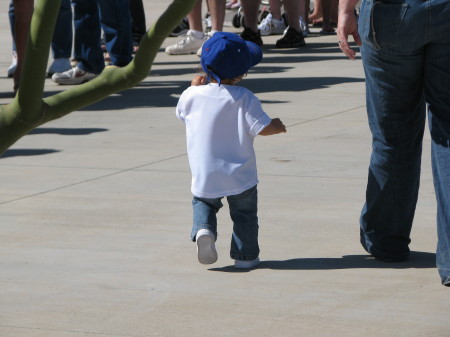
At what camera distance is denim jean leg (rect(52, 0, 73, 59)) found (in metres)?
10.5

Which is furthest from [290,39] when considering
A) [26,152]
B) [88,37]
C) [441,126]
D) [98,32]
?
[441,126]

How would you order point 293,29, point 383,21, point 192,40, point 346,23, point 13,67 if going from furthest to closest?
1. point 293,29
2. point 192,40
3. point 13,67
4. point 346,23
5. point 383,21

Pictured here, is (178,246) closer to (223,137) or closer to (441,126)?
(223,137)

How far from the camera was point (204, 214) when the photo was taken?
4617 millimetres

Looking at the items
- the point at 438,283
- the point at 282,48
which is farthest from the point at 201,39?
the point at 438,283

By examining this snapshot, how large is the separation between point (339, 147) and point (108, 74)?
5.25 meters

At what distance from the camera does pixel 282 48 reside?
46.0ft

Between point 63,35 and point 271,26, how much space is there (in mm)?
5821

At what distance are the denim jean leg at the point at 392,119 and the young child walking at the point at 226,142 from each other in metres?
0.42

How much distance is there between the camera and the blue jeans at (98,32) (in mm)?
10234

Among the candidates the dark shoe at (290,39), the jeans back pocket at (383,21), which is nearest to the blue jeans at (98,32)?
the dark shoe at (290,39)

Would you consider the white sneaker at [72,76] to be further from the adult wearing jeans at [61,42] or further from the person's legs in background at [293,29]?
the person's legs in background at [293,29]

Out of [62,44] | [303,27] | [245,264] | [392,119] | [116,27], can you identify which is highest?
[392,119]

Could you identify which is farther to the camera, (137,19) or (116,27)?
(137,19)
